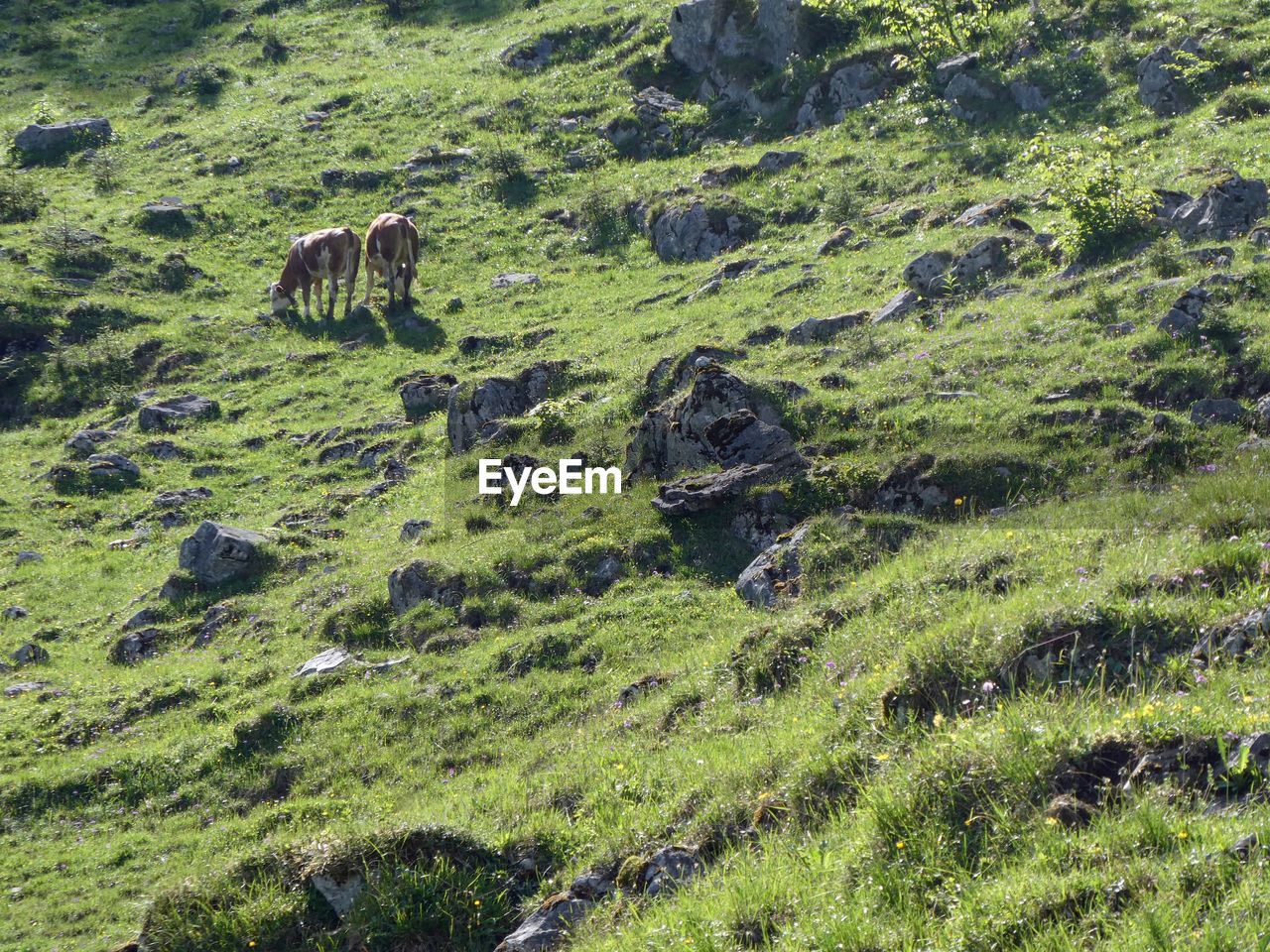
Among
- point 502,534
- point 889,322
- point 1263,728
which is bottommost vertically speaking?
point 502,534

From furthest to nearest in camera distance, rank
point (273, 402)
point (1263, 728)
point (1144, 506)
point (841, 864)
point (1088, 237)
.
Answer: point (273, 402)
point (1088, 237)
point (1144, 506)
point (841, 864)
point (1263, 728)

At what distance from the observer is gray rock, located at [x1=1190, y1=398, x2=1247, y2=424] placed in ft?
43.1

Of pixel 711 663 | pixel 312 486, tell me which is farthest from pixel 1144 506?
pixel 312 486

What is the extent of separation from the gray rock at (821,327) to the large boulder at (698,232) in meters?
8.14

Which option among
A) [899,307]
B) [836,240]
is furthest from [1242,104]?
[899,307]

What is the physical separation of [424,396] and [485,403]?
11.8ft

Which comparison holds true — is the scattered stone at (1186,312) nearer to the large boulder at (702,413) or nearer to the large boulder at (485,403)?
the large boulder at (702,413)

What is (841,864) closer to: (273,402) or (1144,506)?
(1144,506)

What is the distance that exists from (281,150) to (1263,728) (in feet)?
132

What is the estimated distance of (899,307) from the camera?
769 inches

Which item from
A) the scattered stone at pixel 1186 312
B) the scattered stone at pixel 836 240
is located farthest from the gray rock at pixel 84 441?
the scattered stone at pixel 1186 312

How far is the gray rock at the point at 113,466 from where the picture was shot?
23266 millimetres

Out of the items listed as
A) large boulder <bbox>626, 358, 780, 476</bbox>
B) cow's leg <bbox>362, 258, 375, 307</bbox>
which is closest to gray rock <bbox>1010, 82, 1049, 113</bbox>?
large boulder <bbox>626, 358, 780, 476</bbox>

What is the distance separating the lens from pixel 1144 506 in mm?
10883
